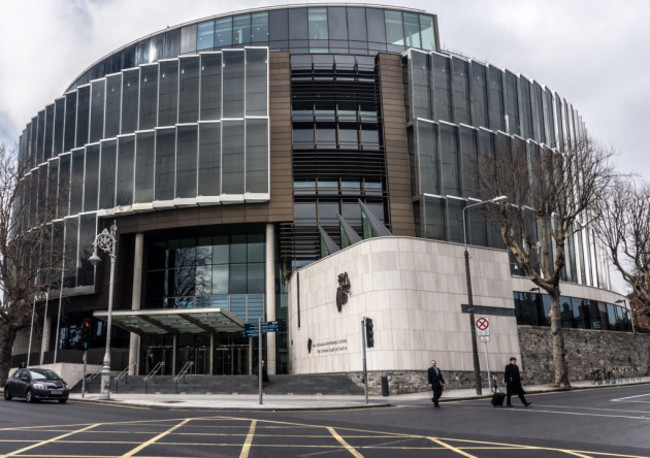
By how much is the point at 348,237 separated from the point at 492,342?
446 inches

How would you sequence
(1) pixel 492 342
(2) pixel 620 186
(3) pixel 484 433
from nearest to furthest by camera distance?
(3) pixel 484 433
(1) pixel 492 342
(2) pixel 620 186

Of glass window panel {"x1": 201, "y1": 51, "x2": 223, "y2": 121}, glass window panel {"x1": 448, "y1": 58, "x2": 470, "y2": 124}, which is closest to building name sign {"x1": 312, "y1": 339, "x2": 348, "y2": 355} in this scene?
glass window panel {"x1": 201, "y1": 51, "x2": 223, "y2": 121}

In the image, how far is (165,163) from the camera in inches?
1726

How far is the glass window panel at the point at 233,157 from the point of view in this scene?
4203cm

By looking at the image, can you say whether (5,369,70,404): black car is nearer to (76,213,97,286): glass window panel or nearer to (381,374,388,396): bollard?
(381,374,388,396): bollard

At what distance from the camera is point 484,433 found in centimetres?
1230

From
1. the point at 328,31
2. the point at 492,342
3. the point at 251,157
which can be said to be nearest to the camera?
the point at 492,342

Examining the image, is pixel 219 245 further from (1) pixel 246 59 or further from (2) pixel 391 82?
(2) pixel 391 82

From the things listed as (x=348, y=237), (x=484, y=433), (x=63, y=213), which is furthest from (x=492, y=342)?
(x=63, y=213)

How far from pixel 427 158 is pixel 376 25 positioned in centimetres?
1564

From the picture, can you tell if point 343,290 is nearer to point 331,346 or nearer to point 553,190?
point 331,346

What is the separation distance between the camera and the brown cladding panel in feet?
144

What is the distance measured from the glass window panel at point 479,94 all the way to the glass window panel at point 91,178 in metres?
31.8

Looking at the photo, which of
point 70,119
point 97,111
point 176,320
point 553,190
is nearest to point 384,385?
point 553,190
